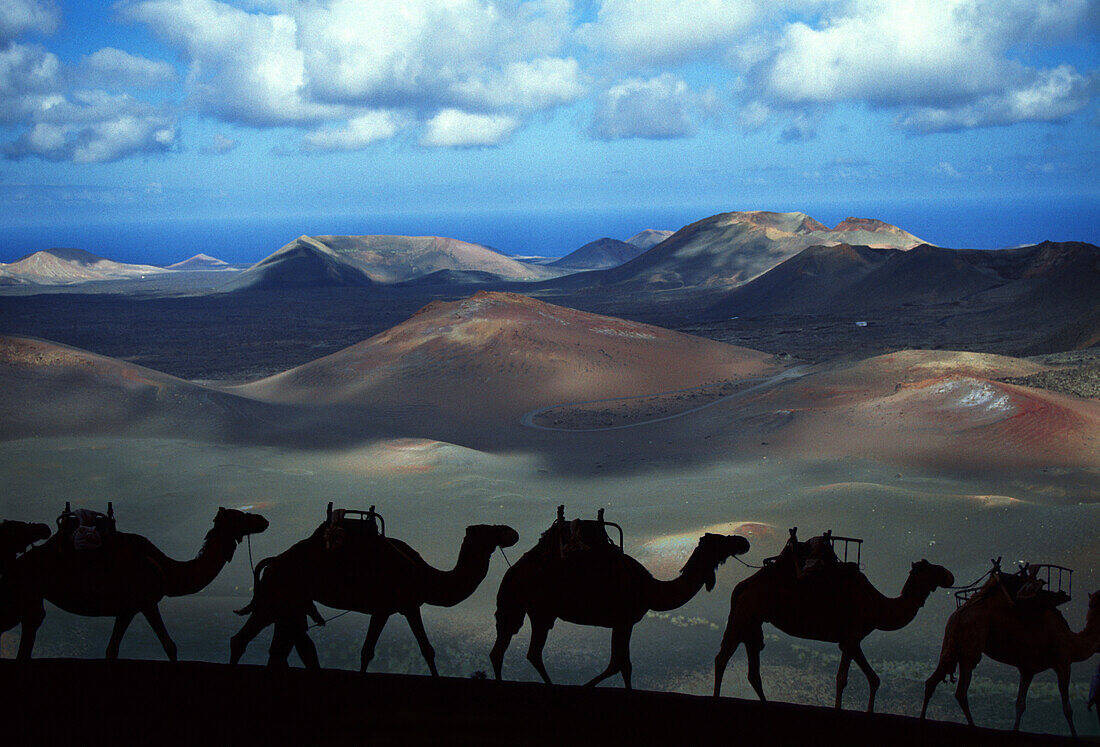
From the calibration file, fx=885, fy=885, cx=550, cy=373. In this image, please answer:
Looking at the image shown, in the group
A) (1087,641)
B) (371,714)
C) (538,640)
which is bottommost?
(371,714)

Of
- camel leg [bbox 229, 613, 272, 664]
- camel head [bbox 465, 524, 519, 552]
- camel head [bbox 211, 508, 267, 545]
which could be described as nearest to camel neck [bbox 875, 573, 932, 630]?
camel head [bbox 465, 524, 519, 552]

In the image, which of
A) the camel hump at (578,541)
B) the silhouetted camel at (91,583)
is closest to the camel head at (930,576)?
the camel hump at (578,541)

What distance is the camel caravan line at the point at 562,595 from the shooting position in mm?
5891

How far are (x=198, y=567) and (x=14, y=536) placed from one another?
1.25m

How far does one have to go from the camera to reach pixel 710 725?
548 centimetres

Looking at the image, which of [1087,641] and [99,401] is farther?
[99,401]

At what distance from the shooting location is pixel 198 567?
637 cm

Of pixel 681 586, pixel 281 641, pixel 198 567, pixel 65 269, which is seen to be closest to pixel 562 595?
pixel 681 586

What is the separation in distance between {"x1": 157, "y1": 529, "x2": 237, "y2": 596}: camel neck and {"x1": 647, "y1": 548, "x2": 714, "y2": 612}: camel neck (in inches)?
121

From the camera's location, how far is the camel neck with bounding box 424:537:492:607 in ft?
20.1

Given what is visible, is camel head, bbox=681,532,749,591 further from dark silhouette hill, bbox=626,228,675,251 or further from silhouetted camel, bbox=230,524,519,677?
dark silhouette hill, bbox=626,228,675,251

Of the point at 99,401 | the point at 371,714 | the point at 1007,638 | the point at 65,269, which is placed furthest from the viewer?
the point at 65,269

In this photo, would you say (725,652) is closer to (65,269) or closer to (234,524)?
(234,524)

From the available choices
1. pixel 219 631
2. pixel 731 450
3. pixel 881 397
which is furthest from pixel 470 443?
pixel 219 631
